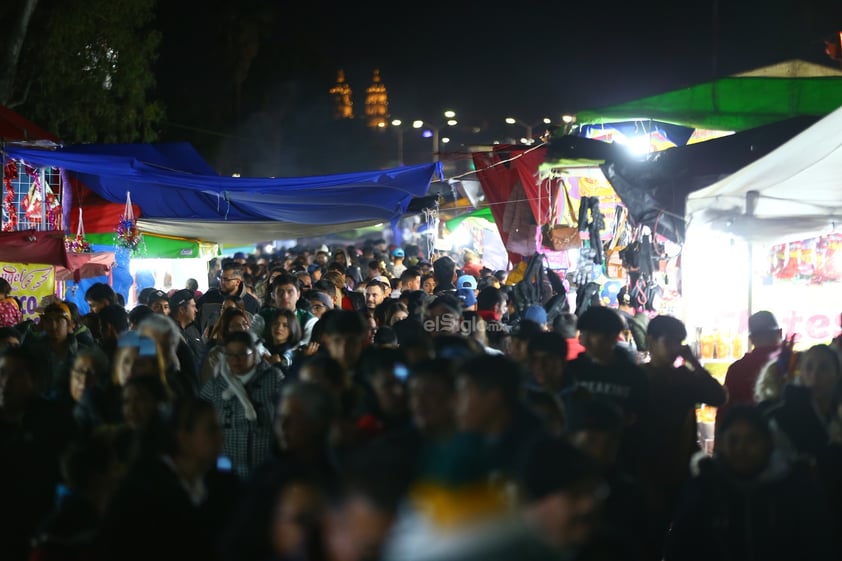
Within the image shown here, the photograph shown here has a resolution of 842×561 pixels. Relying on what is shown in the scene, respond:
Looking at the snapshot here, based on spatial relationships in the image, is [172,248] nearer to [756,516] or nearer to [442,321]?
[442,321]

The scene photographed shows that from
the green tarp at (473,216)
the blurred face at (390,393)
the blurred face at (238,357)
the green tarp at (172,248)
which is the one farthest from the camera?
the green tarp at (473,216)

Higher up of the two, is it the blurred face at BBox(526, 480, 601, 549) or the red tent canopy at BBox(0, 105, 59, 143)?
the red tent canopy at BBox(0, 105, 59, 143)

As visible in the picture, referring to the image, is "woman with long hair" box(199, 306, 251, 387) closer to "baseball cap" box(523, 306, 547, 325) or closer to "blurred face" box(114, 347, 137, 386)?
"blurred face" box(114, 347, 137, 386)

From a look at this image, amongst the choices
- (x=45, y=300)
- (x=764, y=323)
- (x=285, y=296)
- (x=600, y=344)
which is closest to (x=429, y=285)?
(x=285, y=296)

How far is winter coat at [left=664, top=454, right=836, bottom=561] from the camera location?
4379mm

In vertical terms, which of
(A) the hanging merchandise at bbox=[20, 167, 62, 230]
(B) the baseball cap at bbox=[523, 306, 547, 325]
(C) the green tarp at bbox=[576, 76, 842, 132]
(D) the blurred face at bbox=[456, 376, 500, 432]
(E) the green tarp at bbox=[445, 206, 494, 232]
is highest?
(C) the green tarp at bbox=[576, 76, 842, 132]

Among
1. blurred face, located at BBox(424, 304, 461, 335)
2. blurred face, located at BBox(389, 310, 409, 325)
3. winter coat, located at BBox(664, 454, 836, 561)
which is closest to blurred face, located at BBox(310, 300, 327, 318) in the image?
blurred face, located at BBox(389, 310, 409, 325)

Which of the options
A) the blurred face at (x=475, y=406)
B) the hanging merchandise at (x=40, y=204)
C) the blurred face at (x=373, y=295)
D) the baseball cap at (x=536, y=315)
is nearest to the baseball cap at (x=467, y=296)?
the blurred face at (x=373, y=295)

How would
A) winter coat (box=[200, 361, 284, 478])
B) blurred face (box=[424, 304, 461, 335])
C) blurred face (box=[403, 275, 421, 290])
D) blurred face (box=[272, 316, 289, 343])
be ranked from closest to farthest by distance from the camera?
1. winter coat (box=[200, 361, 284, 478])
2. blurred face (box=[424, 304, 461, 335])
3. blurred face (box=[272, 316, 289, 343])
4. blurred face (box=[403, 275, 421, 290])

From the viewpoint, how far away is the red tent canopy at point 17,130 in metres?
12.2

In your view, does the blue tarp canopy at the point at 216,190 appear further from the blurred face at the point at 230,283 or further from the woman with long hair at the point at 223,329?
the woman with long hair at the point at 223,329

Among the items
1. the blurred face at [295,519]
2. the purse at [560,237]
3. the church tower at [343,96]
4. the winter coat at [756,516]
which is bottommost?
the winter coat at [756,516]

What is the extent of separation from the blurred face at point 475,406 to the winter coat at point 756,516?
1.35 meters

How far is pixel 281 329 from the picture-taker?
8.07 metres
